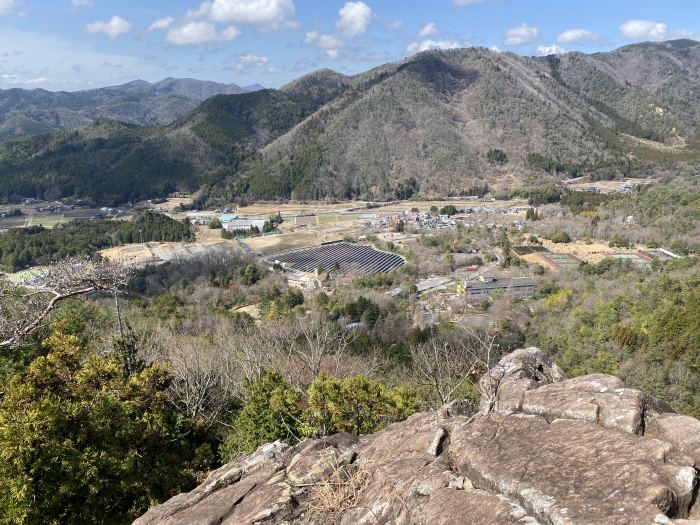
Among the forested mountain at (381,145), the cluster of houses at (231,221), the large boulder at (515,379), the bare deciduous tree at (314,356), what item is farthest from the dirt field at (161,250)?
the large boulder at (515,379)

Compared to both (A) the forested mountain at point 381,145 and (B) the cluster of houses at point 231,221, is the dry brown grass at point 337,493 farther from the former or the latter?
(A) the forested mountain at point 381,145

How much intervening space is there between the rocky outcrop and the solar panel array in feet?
177

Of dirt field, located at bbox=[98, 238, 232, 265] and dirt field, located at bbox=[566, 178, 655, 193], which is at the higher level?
dirt field, located at bbox=[566, 178, 655, 193]

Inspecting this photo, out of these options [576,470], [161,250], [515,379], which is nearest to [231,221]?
[161,250]

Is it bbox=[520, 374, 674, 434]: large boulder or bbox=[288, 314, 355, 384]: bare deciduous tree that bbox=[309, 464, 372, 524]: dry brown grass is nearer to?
bbox=[520, 374, 674, 434]: large boulder

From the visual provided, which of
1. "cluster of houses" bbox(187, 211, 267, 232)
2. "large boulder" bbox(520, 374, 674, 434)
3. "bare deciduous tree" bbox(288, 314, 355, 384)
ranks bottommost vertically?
"bare deciduous tree" bbox(288, 314, 355, 384)

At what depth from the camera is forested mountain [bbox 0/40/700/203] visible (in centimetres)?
13150

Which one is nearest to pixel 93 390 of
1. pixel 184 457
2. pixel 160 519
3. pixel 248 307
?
pixel 184 457

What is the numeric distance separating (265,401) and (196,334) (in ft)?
73.1

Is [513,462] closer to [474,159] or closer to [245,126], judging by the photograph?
[474,159]

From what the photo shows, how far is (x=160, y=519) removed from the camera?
7.95 metres

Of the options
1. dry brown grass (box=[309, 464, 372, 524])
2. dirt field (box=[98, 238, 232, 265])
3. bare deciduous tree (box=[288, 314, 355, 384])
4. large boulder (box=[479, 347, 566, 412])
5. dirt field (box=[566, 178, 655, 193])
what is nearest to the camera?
dry brown grass (box=[309, 464, 372, 524])

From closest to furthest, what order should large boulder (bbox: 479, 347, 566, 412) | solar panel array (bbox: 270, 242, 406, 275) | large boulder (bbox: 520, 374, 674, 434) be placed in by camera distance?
large boulder (bbox: 520, 374, 674, 434), large boulder (bbox: 479, 347, 566, 412), solar panel array (bbox: 270, 242, 406, 275)

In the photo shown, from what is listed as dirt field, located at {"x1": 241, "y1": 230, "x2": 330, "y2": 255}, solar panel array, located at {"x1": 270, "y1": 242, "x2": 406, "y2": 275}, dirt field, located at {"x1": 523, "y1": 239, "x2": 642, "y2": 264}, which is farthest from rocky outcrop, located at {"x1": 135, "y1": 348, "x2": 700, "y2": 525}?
dirt field, located at {"x1": 241, "y1": 230, "x2": 330, "y2": 255}
